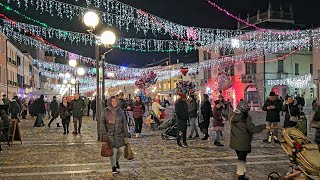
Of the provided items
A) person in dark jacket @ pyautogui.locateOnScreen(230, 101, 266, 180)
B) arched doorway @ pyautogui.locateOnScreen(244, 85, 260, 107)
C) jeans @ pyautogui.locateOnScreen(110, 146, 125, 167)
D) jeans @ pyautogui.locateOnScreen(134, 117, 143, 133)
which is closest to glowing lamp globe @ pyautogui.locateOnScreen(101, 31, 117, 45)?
jeans @ pyautogui.locateOnScreen(134, 117, 143, 133)

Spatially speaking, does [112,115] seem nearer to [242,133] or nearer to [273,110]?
[242,133]

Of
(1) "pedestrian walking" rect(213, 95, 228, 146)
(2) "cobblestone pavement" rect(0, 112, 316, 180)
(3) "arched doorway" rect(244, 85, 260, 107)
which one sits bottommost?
(2) "cobblestone pavement" rect(0, 112, 316, 180)

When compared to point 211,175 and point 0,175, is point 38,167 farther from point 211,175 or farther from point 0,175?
point 211,175

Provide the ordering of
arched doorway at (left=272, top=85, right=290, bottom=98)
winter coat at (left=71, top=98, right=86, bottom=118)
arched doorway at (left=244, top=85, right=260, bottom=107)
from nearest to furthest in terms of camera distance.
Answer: winter coat at (left=71, top=98, right=86, bottom=118)
arched doorway at (left=272, top=85, right=290, bottom=98)
arched doorway at (left=244, top=85, right=260, bottom=107)

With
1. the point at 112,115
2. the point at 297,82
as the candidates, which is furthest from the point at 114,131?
the point at 297,82

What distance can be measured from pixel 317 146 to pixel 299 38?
124 ft

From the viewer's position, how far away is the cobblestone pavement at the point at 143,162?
28.4 feet

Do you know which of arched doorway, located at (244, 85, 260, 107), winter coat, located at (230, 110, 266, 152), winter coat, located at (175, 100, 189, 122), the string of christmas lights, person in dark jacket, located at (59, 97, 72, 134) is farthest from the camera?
arched doorway, located at (244, 85, 260, 107)

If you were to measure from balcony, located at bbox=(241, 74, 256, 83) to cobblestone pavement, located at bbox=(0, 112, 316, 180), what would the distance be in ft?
113

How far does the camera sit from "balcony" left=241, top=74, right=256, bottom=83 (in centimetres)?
4778

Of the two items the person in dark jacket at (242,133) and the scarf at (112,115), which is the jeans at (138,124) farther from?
the person in dark jacket at (242,133)

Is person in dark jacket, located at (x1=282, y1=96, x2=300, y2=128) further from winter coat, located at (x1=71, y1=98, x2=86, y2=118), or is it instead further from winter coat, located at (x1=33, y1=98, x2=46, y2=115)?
winter coat, located at (x1=33, y1=98, x2=46, y2=115)

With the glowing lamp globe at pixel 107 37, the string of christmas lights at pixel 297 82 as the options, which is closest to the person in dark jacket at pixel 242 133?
the glowing lamp globe at pixel 107 37

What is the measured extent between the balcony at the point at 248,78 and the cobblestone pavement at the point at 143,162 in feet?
113
